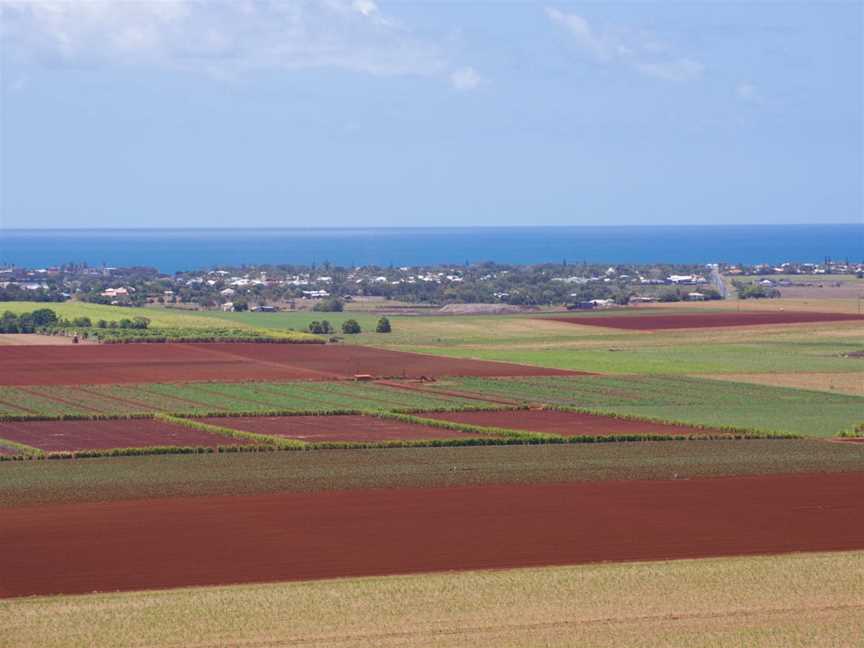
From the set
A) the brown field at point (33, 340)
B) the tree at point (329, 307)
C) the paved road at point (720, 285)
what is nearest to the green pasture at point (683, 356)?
the brown field at point (33, 340)

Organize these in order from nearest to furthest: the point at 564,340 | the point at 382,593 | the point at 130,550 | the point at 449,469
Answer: the point at 382,593
the point at 130,550
the point at 449,469
the point at 564,340

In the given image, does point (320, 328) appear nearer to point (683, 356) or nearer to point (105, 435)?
point (683, 356)

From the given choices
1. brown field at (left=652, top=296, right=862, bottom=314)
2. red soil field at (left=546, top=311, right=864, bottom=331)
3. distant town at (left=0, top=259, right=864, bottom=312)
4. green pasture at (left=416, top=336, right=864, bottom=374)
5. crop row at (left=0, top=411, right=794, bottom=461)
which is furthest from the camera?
distant town at (left=0, top=259, right=864, bottom=312)

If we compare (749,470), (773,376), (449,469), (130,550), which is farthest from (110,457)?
(773,376)

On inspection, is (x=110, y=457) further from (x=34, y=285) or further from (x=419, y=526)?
(x=34, y=285)

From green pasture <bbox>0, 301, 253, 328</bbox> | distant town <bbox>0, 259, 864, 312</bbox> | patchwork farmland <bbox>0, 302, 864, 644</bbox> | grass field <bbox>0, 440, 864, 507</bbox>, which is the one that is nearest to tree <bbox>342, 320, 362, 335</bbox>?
green pasture <bbox>0, 301, 253, 328</bbox>

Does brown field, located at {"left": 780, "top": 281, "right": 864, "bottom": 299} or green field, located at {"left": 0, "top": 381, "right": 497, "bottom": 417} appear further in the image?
brown field, located at {"left": 780, "top": 281, "right": 864, "bottom": 299}

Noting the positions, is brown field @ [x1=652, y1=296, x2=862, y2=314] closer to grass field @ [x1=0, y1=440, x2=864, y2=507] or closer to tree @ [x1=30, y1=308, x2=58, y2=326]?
tree @ [x1=30, y1=308, x2=58, y2=326]
